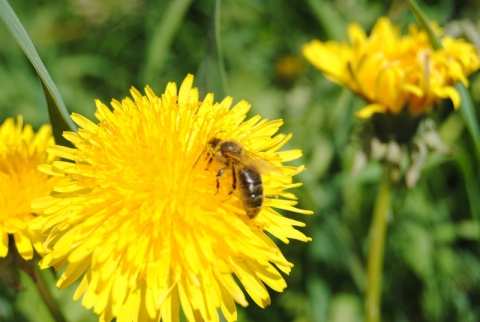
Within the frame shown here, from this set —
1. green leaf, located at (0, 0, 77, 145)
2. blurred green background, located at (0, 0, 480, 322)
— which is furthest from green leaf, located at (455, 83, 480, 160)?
green leaf, located at (0, 0, 77, 145)

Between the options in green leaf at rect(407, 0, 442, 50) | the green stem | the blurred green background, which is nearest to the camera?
the green stem

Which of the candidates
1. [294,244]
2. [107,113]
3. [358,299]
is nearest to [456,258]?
[358,299]

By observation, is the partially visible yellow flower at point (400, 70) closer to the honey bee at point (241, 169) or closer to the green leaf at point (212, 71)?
the green leaf at point (212, 71)

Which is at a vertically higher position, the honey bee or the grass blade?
the grass blade

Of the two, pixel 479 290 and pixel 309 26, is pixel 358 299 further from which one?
pixel 309 26

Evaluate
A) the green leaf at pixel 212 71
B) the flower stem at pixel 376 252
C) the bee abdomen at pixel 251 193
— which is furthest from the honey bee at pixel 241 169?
the flower stem at pixel 376 252

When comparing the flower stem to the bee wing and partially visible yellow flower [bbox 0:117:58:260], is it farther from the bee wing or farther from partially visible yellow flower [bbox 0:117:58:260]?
partially visible yellow flower [bbox 0:117:58:260]
